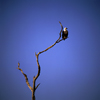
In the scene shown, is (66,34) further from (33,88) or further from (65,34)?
(33,88)

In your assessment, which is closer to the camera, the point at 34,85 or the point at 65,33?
the point at 34,85

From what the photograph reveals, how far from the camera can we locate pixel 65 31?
355 cm

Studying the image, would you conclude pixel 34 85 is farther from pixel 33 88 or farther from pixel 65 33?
pixel 65 33

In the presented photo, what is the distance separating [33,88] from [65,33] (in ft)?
8.04

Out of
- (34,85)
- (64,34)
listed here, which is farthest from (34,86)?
(64,34)

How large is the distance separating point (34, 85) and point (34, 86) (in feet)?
0.08

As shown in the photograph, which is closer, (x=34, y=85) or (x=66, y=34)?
(x=34, y=85)

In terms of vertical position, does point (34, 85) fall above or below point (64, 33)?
below

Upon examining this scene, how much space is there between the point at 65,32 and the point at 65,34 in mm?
92

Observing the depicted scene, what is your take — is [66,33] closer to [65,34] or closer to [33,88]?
[65,34]

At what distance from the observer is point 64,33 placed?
353cm

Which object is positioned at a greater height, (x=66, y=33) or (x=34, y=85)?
(x=66, y=33)

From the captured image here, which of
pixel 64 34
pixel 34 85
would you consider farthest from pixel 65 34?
pixel 34 85

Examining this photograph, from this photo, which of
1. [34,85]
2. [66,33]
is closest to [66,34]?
[66,33]
